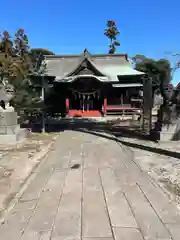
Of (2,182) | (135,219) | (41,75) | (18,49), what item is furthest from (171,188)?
(18,49)

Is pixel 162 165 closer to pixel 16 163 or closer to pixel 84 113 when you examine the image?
pixel 16 163

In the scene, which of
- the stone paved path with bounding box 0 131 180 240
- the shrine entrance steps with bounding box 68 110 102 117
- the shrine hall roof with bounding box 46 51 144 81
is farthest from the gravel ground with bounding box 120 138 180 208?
the shrine hall roof with bounding box 46 51 144 81

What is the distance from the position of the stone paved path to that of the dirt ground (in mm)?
251

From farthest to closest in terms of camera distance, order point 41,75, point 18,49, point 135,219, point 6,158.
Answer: point 18,49, point 41,75, point 6,158, point 135,219

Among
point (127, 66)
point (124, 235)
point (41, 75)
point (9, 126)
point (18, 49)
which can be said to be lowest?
point (124, 235)

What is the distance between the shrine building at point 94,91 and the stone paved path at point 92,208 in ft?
61.1

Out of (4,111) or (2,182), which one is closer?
(2,182)

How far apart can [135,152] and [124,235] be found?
522cm

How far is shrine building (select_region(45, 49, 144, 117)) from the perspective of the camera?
24812 millimetres

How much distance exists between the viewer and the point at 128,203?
4.11m

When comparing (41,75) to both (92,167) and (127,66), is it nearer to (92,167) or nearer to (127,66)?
(92,167)

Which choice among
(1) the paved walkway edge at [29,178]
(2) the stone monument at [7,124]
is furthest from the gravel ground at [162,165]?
(2) the stone monument at [7,124]

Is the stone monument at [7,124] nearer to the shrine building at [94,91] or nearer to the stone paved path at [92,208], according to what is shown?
the stone paved path at [92,208]

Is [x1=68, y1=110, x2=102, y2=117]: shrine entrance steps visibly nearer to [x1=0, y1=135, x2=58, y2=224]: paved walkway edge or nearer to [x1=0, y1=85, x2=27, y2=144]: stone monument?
[x1=0, y1=85, x2=27, y2=144]: stone monument
